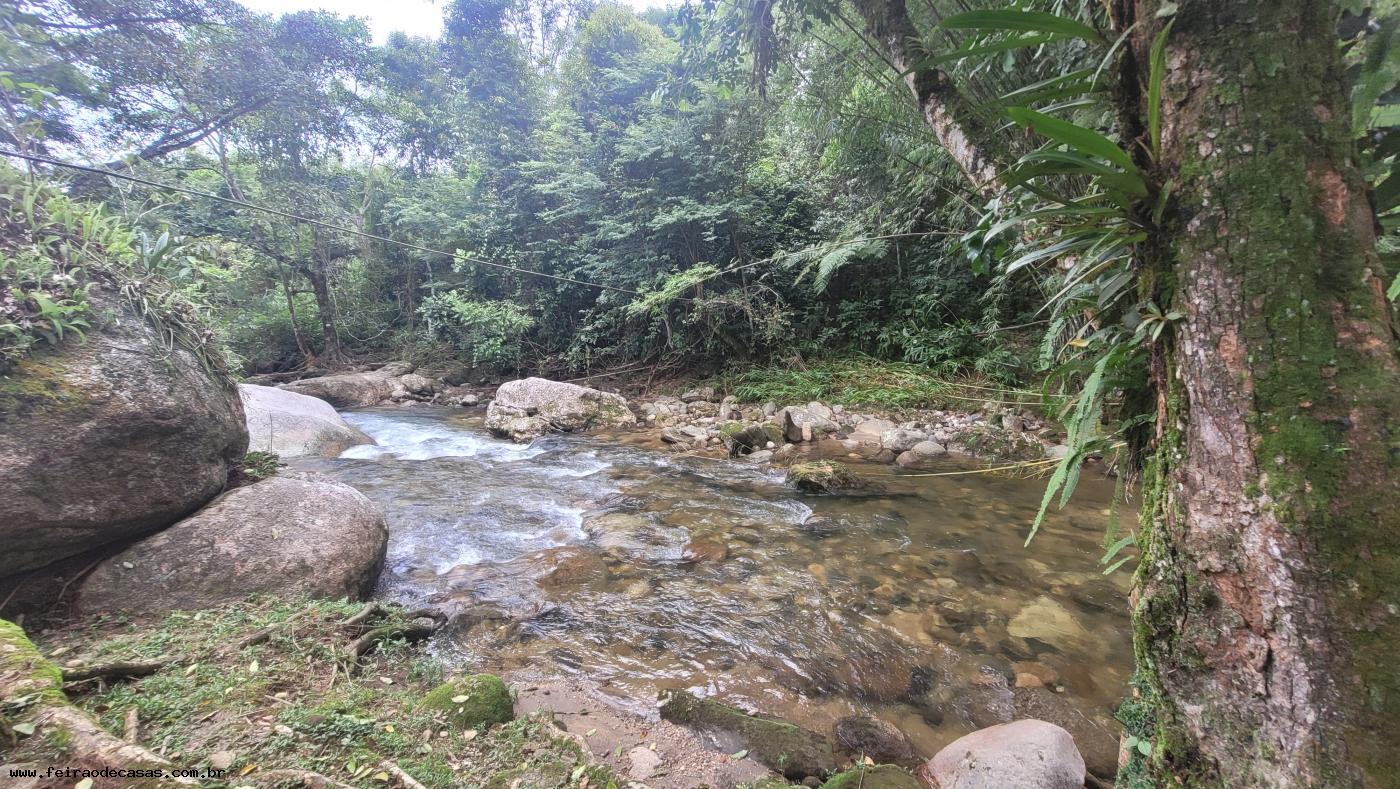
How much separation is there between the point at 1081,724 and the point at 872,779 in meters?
1.11

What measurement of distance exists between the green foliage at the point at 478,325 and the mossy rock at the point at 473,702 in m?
9.42

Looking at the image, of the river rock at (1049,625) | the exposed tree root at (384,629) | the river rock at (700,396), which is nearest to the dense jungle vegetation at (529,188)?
the river rock at (700,396)

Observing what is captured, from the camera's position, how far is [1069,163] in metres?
1.01

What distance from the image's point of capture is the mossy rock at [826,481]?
4957 millimetres

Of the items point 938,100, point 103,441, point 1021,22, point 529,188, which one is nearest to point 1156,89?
point 1021,22

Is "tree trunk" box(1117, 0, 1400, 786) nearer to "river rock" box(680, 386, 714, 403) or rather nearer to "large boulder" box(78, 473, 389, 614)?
"large boulder" box(78, 473, 389, 614)

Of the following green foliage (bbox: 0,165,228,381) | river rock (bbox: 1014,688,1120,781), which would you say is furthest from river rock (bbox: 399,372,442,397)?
river rock (bbox: 1014,688,1120,781)

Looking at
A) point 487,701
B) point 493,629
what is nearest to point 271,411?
point 493,629

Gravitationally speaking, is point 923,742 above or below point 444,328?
below

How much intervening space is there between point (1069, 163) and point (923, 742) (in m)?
2.16

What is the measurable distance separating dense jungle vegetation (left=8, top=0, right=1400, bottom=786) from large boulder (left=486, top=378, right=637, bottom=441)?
5.91 feet

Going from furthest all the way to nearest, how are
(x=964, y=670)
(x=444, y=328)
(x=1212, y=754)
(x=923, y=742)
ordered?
(x=444, y=328) → (x=964, y=670) → (x=923, y=742) → (x=1212, y=754)

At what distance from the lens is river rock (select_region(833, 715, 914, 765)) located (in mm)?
2025

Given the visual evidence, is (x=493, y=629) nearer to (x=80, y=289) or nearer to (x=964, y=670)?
(x=964, y=670)
